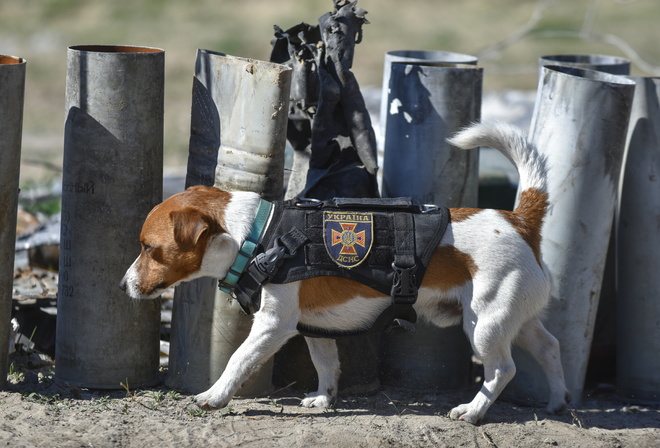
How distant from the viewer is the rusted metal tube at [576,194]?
5.21 metres

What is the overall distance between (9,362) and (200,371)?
51.8 inches

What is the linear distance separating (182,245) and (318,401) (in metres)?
1.34

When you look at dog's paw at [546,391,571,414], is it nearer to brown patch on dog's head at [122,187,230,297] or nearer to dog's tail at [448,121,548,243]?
dog's tail at [448,121,548,243]

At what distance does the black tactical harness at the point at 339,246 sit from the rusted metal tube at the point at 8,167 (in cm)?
129

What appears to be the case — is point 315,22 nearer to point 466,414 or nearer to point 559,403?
point 559,403

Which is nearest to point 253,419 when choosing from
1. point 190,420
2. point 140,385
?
point 190,420

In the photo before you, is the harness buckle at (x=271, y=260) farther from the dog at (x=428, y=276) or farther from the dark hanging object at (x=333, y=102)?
the dark hanging object at (x=333, y=102)

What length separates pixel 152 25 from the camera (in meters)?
22.6

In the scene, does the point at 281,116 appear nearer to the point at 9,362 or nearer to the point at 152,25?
the point at 9,362

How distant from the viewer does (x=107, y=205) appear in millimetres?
5055

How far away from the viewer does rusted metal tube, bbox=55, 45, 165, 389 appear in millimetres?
4922

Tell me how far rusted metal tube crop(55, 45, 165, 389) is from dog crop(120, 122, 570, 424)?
1.47 feet

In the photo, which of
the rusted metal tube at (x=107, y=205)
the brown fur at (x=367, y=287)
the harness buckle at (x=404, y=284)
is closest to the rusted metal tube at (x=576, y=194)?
the brown fur at (x=367, y=287)

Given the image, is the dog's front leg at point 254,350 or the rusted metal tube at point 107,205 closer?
the dog's front leg at point 254,350
